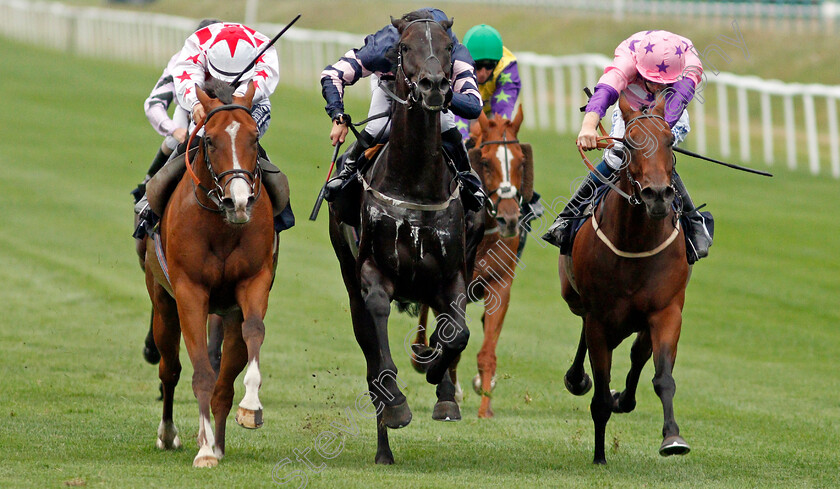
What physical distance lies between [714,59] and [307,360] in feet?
77.8

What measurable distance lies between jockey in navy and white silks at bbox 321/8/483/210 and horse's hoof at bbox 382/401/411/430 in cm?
149

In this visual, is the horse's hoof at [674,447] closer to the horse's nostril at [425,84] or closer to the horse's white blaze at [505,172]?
the horse's nostril at [425,84]

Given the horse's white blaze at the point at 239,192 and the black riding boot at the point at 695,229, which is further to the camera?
the black riding boot at the point at 695,229

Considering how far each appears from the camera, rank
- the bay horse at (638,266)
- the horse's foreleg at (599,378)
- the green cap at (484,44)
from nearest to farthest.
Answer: the bay horse at (638,266) < the horse's foreleg at (599,378) < the green cap at (484,44)

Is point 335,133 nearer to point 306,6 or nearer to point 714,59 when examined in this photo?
point 714,59

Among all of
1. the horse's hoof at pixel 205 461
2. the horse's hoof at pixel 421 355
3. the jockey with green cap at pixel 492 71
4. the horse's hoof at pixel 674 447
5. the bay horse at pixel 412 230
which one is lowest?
the horse's hoof at pixel 205 461

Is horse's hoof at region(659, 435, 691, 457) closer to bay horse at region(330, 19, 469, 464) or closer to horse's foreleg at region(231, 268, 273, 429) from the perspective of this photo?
bay horse at region(330, 19, 469, 464)

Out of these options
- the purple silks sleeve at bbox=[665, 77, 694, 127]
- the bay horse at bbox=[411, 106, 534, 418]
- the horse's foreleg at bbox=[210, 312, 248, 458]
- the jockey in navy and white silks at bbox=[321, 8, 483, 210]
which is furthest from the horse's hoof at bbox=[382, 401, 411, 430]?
the bay horse at bbox=[411, 106, 534, 418]

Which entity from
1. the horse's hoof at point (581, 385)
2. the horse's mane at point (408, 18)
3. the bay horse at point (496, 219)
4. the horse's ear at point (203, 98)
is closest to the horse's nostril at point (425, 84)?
the horse's mane at point (408, 18)

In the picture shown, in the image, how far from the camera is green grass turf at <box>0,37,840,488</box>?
7.61 metres

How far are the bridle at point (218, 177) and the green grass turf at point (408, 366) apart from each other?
1493mm

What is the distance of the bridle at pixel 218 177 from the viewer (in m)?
7.07

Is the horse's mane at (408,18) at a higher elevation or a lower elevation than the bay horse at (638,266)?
higher

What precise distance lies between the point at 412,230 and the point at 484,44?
11.6ft
